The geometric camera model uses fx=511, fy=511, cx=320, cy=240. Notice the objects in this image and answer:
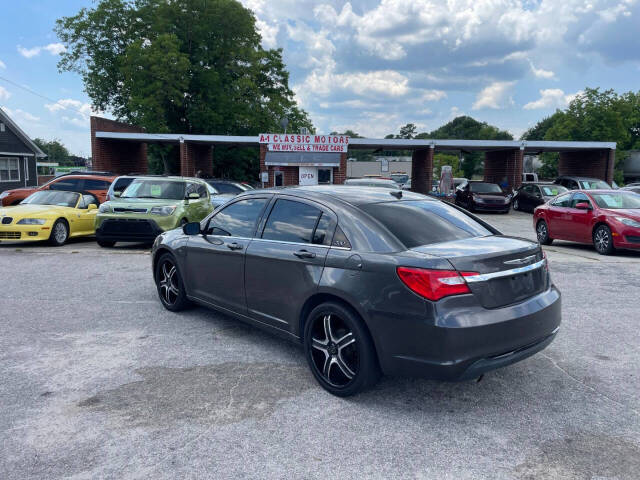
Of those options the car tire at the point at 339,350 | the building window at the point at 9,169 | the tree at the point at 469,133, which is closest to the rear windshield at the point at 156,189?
the car tire at the point at 339,350

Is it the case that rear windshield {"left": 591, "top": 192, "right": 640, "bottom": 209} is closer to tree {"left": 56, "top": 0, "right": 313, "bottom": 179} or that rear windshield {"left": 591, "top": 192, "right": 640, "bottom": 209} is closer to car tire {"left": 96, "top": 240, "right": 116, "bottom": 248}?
car tire {"left": 96, "top": 240, "right": 116, "bottom": 248}

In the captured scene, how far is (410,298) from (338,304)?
602mm

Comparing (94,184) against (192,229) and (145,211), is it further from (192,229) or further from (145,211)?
(192,229)

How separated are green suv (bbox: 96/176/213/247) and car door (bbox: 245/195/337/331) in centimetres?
694

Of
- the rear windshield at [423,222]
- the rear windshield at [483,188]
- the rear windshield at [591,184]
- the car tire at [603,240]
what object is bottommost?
the car tire at [603,240]

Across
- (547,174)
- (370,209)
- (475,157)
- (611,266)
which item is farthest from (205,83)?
(475,157)

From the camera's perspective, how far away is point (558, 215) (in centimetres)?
1233

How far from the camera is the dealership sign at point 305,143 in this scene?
26.0 metres

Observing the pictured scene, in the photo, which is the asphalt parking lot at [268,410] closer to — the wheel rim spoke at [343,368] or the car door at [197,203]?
the wheel rim spoke at [343,368]

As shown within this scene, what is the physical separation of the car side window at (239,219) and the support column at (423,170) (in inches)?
950

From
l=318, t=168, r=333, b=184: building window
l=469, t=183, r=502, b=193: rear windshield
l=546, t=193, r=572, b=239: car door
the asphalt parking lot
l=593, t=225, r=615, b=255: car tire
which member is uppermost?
l=318, t=168, r=333, b=184: building window

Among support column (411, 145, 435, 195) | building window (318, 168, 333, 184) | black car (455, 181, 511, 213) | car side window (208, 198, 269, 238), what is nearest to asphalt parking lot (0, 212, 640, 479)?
car side window (208, 198, 269, 238)

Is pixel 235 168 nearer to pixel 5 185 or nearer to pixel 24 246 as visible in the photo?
pixel 5 185

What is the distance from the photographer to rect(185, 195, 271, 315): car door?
15.3ft
